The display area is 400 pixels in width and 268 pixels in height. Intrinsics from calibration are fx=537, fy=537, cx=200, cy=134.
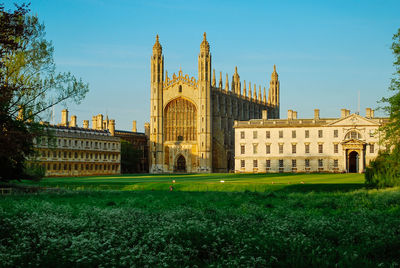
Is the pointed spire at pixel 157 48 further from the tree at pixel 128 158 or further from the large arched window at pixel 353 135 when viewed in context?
the large arched window at pixel 353 135

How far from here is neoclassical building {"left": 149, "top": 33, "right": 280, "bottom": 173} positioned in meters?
94.2

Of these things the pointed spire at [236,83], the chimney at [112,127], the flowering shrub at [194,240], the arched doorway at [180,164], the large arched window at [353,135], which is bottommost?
the flowering shrub at [194,240]

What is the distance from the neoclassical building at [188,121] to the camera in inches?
3711

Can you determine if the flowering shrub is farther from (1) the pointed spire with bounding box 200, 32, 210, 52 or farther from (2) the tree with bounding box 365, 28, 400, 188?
(1) the pointed spire with bounding box 200, 32, 210, 52

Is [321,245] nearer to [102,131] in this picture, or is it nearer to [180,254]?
[180,254]

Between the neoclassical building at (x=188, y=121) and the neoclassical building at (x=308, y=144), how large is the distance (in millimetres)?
14222

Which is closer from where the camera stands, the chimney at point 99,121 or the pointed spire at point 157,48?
the pointed spire at point 157,48

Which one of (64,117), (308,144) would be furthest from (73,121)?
(308,144)

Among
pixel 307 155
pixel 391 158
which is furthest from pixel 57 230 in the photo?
pixel 307 155

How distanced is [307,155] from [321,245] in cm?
6529

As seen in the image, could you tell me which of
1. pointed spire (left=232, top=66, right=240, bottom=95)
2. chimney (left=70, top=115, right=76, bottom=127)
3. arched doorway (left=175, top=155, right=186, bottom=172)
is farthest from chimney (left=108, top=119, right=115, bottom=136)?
pointed spire (left=232, top=66, right=240, bottom=95)

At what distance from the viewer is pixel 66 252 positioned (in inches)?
449

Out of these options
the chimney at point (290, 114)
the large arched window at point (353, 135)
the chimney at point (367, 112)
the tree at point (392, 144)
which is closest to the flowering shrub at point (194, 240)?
the tree at point (392, 144)

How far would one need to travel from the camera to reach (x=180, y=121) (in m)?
96.9
